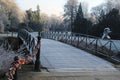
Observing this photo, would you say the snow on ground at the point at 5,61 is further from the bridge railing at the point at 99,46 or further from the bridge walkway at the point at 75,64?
the bridge railing at the point at 99,46

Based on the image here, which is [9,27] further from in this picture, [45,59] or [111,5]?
[45,59]

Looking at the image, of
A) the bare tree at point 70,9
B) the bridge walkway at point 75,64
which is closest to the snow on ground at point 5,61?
the bridge walkway at point 75,64

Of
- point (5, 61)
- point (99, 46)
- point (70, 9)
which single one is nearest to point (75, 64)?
point (5, 61)

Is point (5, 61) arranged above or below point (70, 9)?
below

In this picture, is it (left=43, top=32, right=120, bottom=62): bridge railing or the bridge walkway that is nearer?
the bridge walkway

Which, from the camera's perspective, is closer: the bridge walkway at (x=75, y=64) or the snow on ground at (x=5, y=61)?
the snow on ground at (x=5, y=61)

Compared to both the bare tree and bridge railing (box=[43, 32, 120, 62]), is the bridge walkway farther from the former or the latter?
the bare tree

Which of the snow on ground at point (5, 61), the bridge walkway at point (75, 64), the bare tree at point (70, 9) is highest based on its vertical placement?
the bare tree at point (70, 9)

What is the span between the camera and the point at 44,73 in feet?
42.1

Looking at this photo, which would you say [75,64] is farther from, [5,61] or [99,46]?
[99,46]

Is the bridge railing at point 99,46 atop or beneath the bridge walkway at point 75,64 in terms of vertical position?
atop

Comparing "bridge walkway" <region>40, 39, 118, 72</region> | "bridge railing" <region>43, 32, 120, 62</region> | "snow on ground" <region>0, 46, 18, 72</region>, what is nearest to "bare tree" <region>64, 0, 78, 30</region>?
"bridge railing" <region>43, 32, 120, 62</region>

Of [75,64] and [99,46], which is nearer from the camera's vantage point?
[75,64]

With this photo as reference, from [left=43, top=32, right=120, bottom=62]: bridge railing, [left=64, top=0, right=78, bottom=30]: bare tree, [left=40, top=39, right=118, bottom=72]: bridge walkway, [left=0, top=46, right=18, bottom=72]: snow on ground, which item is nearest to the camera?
[left=0, top=46, right=18, bottom=72]: snow on ground
